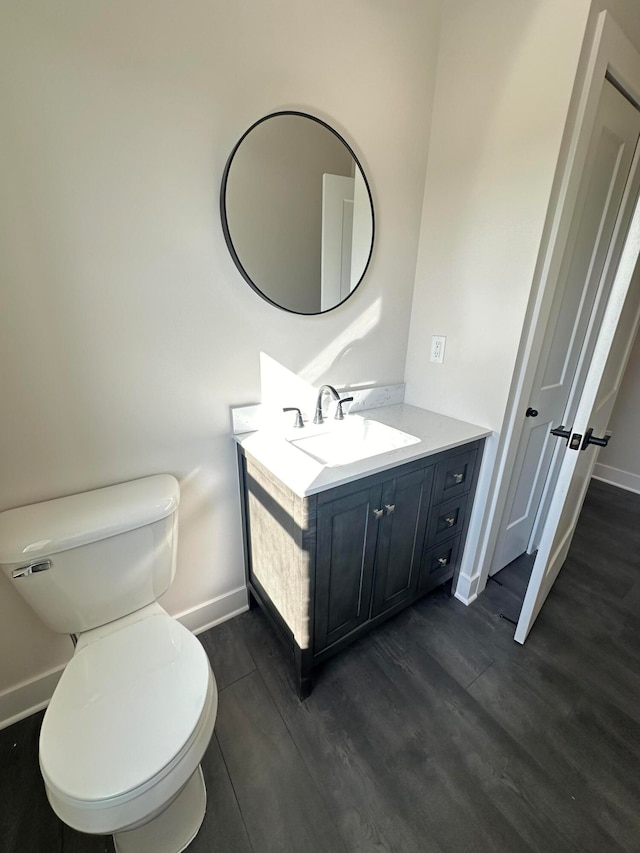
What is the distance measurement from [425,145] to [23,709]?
2.70 meters

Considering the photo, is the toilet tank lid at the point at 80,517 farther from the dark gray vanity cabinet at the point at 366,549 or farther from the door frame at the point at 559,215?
the door frame at the point at 559,215

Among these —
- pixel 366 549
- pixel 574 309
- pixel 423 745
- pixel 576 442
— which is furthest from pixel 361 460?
pixel 574 309

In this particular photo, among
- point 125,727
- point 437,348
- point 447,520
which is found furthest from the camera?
point 437,348

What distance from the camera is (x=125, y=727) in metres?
0.80

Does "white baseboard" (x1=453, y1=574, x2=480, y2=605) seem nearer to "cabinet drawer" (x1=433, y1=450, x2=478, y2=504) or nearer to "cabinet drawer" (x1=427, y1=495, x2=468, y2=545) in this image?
"cabinet drawer" (x1=427, y1=495, x2=468, y2=545)

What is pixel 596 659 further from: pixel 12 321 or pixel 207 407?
pixel 12 321

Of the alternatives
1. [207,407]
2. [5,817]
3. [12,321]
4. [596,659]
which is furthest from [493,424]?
[5,817]

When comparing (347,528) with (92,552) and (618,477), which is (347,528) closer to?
(92,552)

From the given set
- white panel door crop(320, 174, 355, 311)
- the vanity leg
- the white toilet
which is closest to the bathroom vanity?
the vanity leg

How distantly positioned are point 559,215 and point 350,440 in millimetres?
1113

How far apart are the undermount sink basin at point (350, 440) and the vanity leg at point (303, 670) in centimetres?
68

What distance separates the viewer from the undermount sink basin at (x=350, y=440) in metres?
1.39

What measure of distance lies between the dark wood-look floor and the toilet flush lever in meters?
0.71

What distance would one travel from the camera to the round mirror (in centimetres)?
117
